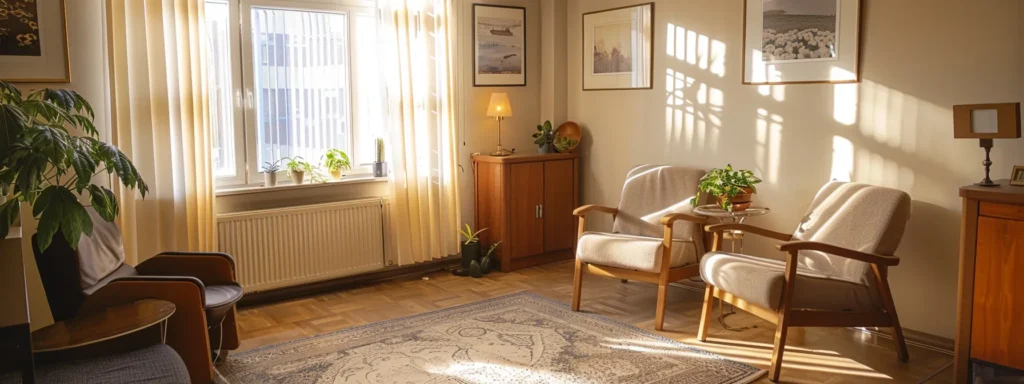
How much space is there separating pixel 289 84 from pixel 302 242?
96 cm

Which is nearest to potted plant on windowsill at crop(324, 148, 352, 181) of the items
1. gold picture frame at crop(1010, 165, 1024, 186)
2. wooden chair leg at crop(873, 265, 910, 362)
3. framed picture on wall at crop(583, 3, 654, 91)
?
framed picture on wall at crop(583, 3, 654, 91)

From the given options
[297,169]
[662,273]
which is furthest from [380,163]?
[662,273]

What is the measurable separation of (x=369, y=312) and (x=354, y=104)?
4.55ft

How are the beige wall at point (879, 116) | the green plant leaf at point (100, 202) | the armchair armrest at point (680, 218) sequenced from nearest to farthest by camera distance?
the green plant leaf at point (100, 202), the beige wall at point (879, 116), the armchair armrest at point (680, 218)

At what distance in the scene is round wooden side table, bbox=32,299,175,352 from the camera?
2.47 metres

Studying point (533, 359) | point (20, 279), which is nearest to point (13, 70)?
point (20, 279)

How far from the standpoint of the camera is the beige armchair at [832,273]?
3271 millimetres

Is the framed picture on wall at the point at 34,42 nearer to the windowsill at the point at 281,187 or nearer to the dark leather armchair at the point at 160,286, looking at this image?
the dark leather armchair at the point at 160,286

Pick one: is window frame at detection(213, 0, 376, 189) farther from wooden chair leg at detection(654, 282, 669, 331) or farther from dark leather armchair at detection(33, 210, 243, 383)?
wooden chair leg at detection(654, 282, 669, 331)

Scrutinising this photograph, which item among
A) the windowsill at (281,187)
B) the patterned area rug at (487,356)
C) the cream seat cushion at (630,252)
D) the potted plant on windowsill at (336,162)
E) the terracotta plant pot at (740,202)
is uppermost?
the potted plant on windowsill at (336,162)

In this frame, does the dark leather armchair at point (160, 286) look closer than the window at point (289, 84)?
Yes

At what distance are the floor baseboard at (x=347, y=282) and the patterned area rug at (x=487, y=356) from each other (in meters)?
0.86

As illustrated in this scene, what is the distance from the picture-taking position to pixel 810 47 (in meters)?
4.10

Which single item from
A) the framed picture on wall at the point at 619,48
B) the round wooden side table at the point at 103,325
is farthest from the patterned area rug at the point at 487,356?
the framed picture on wall at the point at 619,48
